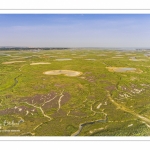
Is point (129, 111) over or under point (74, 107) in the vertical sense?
under

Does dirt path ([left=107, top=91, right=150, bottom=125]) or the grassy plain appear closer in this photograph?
the grassy plain

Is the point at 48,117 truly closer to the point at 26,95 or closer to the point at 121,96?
the point at 26,95

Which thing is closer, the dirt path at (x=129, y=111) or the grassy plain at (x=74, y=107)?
the grassy plain at (x=74, y=107)

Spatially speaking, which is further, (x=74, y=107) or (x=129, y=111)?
(x=74, y=107)
